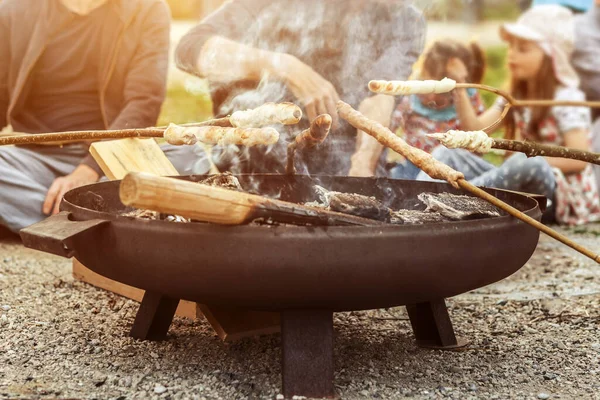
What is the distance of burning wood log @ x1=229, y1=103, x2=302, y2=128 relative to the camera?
69.3 inches

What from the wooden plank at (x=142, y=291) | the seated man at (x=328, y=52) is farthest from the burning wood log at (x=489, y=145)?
the seated man at (x=328, y=52)

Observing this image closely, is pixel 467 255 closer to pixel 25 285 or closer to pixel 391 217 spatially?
pixel 391 217

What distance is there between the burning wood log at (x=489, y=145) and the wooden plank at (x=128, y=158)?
1.06m

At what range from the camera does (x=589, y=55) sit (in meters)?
5.17

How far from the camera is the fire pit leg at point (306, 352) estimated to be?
61.1 inches

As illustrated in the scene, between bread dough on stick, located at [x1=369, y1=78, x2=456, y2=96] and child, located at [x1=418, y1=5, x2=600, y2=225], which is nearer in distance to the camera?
bread dough on stick, located at [x1=369, y1=78, x2=456, y2=96]

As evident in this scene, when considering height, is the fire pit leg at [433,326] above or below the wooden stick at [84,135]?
below

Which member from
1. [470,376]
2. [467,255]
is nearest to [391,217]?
[467,255]

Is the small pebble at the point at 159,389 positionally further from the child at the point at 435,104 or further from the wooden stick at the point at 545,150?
the child at the point at 435,104

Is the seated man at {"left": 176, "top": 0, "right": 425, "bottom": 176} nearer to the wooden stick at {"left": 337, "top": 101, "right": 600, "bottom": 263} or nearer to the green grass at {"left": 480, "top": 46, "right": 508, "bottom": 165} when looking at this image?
the wooden stick at {"left": 337, "top": 101, "right": 600, "bottom": 263}

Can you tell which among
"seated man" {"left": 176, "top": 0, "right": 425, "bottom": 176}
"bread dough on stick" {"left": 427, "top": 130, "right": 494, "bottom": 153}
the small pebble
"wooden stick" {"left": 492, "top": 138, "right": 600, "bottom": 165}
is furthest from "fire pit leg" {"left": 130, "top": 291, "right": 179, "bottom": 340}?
"seated man" {"left": 176, "top": 0, "right": 425, "bottom": 176}

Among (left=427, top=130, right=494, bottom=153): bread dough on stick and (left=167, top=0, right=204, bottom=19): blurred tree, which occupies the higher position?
(left=427, top=130, right=494, bottom=153): bread dough on stick

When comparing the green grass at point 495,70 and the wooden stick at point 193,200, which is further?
the green grass at point 495,70

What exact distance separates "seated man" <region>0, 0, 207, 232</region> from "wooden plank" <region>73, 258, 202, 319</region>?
84 cm
